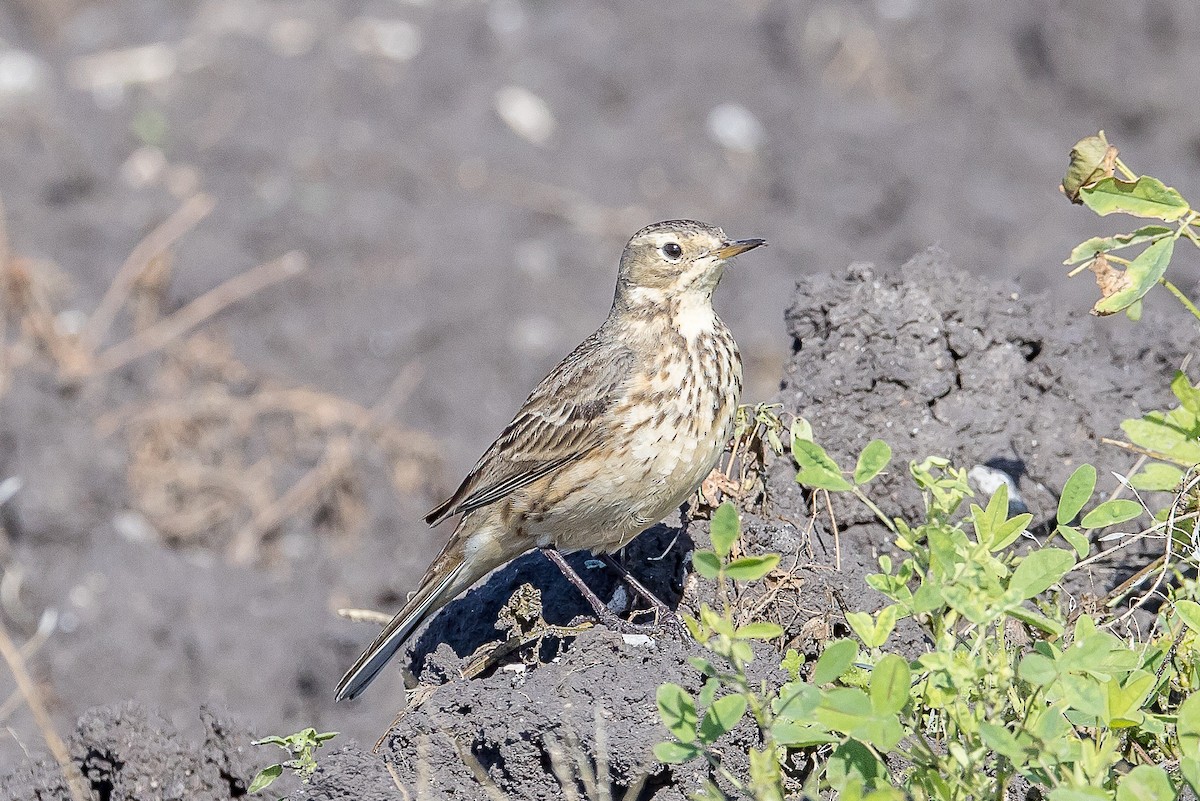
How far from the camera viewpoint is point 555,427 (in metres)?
5.45

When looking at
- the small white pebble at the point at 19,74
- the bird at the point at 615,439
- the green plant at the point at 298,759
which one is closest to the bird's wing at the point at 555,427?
the bird at the point at 615,439

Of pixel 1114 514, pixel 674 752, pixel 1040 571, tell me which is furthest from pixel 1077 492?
pixel 674 752

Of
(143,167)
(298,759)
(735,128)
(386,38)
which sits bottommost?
(298,759)

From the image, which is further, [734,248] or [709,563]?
[734,248]

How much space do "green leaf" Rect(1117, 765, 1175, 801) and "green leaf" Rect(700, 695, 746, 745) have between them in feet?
2.53

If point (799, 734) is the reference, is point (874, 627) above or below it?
above

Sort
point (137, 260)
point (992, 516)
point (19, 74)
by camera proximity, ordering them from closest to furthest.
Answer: point (992, 516) < point (137, 260) < point (19, 74)

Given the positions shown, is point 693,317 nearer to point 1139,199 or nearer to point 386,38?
point 1139,199

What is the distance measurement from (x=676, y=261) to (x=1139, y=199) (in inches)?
73.8

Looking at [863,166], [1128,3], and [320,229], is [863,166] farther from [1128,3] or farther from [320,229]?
[320,229]

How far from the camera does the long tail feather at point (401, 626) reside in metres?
5.40

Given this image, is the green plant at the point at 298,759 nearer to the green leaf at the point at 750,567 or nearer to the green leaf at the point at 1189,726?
the green leaf at the point at 750,567

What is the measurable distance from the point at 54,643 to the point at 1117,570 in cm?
426

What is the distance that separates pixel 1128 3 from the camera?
10.0 m
